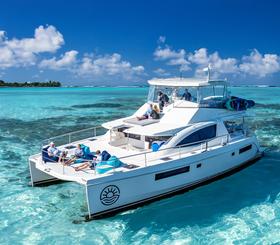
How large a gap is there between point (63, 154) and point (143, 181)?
10.5ft

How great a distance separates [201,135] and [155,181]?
135 inches

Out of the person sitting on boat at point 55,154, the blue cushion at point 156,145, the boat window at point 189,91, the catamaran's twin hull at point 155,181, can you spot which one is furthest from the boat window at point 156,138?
the person sitting on boat at point 55,154

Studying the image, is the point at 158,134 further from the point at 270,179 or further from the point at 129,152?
the point at 270,179

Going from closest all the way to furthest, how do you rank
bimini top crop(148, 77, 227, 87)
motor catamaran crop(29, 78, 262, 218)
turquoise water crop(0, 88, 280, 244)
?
turquoise water crop(0, 88, 280, 244), motor catamaran crop(29, 78, 262, 218), bimini top crop(148, 77, 227, 87)

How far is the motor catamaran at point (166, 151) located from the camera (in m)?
10.7

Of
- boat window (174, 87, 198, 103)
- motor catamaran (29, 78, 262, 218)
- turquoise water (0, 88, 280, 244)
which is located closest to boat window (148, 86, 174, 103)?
motor catamaran (29, 78, 262, 218)

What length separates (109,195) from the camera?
34.4ft

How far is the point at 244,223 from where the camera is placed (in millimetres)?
10531

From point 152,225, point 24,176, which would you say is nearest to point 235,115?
point 152,225

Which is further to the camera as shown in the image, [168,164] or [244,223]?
[168,164]

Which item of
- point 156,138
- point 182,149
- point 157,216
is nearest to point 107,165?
point 157,216

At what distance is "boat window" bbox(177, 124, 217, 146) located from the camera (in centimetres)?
1318

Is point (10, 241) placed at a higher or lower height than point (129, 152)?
lower

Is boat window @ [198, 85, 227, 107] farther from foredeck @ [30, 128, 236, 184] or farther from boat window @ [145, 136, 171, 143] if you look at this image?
boat window @ [145, 136, 171, 143]
